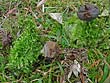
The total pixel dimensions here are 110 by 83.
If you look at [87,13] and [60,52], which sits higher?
[87,13]

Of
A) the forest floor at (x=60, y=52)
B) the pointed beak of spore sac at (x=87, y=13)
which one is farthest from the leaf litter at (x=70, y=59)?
the pointed beak of spore sac at (x=87, y=13)

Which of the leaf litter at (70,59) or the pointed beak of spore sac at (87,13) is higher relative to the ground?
the pointed beak of spore sac at (87,13)

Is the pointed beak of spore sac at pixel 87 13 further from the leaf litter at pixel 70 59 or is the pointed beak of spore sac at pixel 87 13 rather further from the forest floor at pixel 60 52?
the leaf litter at pixel 70 59

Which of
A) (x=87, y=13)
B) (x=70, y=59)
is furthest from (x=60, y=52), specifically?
(x=87, y=13)

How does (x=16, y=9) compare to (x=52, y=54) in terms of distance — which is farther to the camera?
(x=16, y=9)

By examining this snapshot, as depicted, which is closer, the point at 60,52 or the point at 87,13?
the point at 87,13

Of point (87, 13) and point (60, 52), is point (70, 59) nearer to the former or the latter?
point (60, 52)

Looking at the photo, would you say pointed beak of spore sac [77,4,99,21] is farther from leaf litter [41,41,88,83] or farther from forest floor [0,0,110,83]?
leaf litter [41,41,88,83]

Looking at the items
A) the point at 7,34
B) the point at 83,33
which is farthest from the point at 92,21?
the point at 7,34

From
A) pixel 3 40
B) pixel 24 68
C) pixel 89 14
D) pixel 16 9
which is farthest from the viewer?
pixel 16 9

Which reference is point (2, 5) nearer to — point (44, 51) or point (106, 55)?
point (44, 51)

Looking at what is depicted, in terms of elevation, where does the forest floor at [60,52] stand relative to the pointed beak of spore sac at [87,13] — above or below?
below
